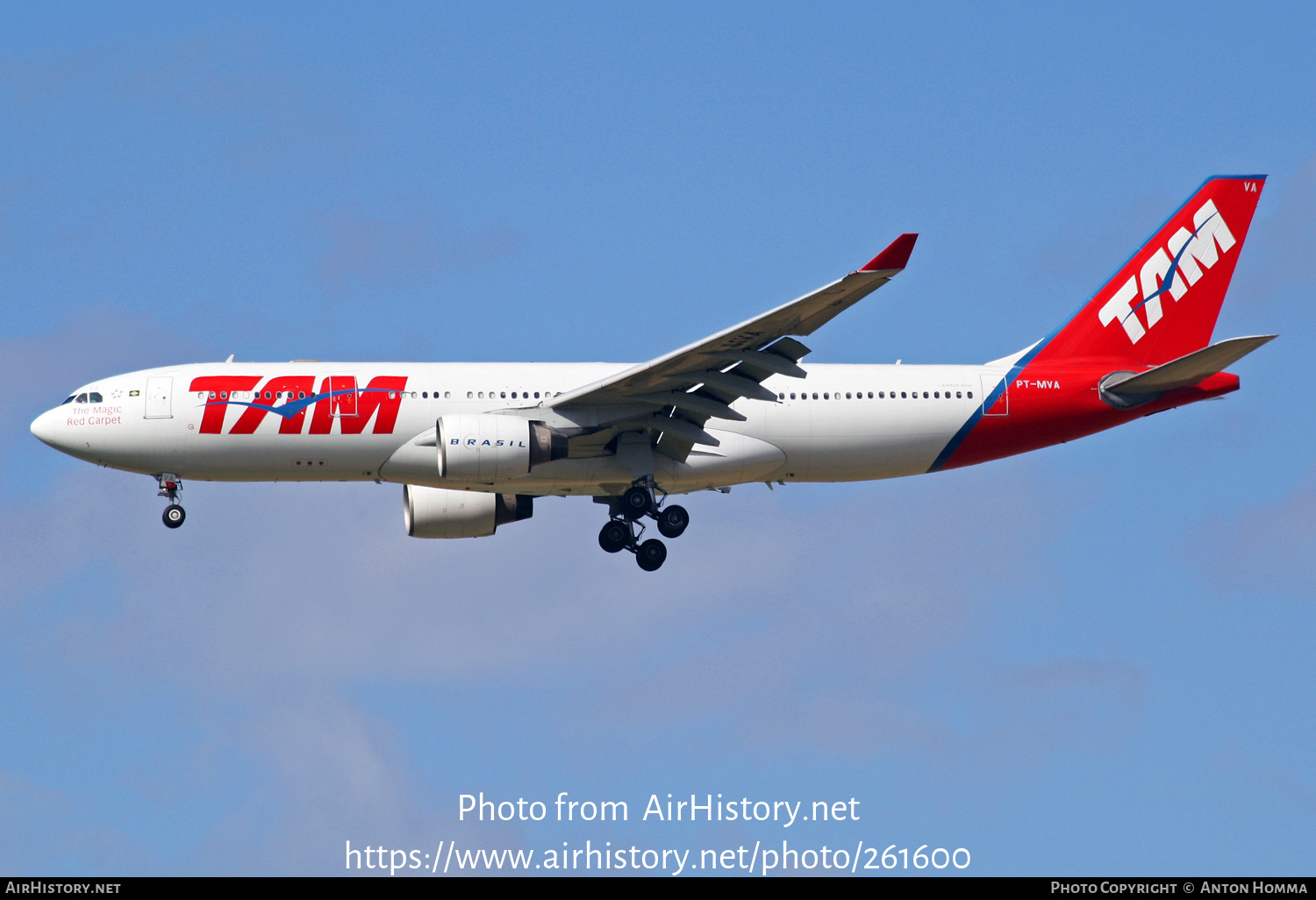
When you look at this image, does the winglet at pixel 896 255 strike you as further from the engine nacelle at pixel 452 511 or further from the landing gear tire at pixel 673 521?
the engine nacelle at pixel 452 511

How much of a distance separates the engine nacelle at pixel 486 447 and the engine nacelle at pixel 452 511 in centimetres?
396

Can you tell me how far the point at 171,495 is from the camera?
120ft

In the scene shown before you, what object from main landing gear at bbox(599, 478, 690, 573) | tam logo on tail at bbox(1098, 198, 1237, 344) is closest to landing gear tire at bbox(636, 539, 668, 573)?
main landing gear at bbox(599, 478, 690, 573)

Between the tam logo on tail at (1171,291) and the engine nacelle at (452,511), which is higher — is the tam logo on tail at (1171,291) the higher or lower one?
the higher one

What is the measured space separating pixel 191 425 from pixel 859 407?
47.8ft

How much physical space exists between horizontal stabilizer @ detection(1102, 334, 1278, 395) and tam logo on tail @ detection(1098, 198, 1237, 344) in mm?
2039

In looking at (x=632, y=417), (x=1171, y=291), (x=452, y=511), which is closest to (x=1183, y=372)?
(x=1171, y=291)

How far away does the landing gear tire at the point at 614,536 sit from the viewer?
38250mm

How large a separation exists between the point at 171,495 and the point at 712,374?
12.3 m

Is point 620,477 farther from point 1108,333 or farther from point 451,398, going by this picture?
point 1108,333

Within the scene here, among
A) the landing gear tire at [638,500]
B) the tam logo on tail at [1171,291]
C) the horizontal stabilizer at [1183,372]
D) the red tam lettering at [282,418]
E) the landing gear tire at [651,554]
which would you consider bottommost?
the landing gear tire at [651,554]

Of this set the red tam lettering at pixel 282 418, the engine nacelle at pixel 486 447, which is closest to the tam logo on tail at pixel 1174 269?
the engine nacelle at pixel 486 447

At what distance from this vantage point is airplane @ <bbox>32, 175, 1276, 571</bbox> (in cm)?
3481

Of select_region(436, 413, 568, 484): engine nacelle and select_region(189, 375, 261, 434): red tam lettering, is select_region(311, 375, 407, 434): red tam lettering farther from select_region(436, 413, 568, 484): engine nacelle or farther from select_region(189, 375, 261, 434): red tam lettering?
select_region(189, 375, 261, 434): red tam lettering
